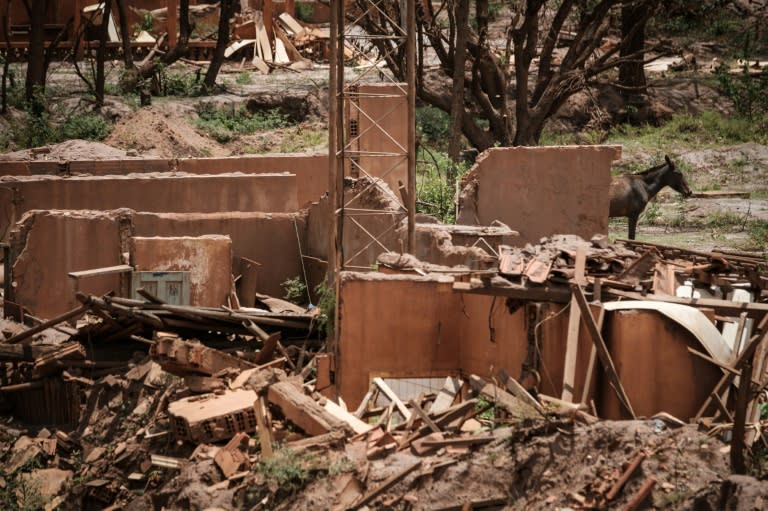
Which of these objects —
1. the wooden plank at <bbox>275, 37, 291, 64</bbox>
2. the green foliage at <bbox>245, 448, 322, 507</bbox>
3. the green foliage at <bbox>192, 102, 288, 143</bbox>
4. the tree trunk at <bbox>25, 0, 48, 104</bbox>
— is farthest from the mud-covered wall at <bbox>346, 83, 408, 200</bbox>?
the wooden plank at <bbox>275, 37, 291, 64</bbox>

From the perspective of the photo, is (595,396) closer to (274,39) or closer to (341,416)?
(341,416)

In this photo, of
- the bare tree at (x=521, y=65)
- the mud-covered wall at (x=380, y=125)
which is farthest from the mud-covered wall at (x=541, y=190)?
the bare tree at (x=521, y=65)

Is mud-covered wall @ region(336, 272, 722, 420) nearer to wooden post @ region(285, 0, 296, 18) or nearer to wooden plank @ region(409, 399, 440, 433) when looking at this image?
wooden plank @ region(409, 399, 440, 433)

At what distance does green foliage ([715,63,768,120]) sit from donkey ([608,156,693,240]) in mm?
10202

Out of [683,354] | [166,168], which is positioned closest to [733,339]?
[683,354]

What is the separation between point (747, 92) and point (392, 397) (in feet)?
75.4

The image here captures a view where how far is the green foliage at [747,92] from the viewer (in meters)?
31.8

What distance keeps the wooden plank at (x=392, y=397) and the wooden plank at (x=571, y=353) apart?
149cm

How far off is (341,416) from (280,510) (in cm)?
141

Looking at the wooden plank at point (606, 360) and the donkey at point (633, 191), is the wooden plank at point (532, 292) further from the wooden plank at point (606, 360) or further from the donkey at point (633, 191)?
the donkey at point (633, 191)

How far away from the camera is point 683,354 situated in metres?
10.8

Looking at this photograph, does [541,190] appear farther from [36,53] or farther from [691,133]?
[36,53]

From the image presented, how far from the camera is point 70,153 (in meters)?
23.5

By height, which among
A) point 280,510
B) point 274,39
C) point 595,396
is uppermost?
point 274,39
